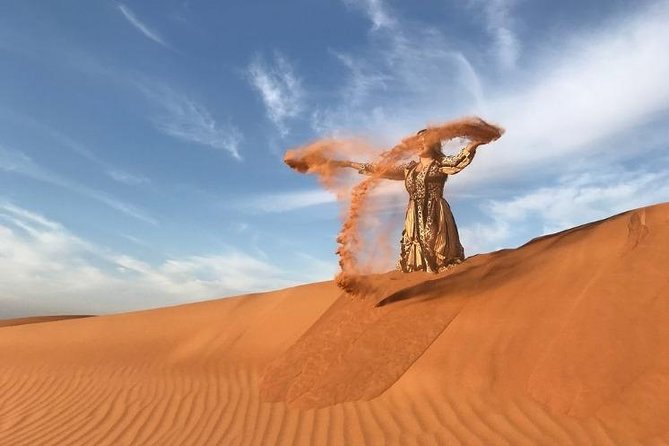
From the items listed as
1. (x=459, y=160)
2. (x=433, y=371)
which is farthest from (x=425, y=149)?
(x=433, y=371)

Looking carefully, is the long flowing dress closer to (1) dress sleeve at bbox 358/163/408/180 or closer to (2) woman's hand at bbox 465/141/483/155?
(1) dress sleeve at bbox 358/163/408/180

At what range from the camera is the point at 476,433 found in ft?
18.1

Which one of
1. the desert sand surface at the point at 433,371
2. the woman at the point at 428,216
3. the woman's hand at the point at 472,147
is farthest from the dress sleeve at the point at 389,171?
the desert sand surface at the point at 433,371

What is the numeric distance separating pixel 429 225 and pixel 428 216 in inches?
6.7

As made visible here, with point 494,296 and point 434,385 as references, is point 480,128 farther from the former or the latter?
point 434,385

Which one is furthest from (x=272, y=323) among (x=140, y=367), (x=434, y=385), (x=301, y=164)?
(x=434, y=385)

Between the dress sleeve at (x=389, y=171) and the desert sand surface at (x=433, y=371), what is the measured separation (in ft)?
5.72

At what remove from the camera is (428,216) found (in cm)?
981

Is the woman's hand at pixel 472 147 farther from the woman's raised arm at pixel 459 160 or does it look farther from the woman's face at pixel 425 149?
the woman's face at pixel 425 149

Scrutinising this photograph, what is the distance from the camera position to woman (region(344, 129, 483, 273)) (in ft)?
31.6

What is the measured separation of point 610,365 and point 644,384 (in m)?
→ 0.37

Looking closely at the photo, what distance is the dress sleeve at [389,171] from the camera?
9.62 m

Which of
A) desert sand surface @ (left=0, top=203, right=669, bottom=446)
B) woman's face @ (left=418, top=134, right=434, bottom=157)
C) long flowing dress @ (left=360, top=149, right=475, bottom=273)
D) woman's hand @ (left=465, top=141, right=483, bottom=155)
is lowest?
desert sand surface @ (left=0, top=203, right=669, bottom=446)

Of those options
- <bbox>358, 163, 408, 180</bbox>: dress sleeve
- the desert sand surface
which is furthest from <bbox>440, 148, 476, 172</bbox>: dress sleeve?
the desert sand surface
